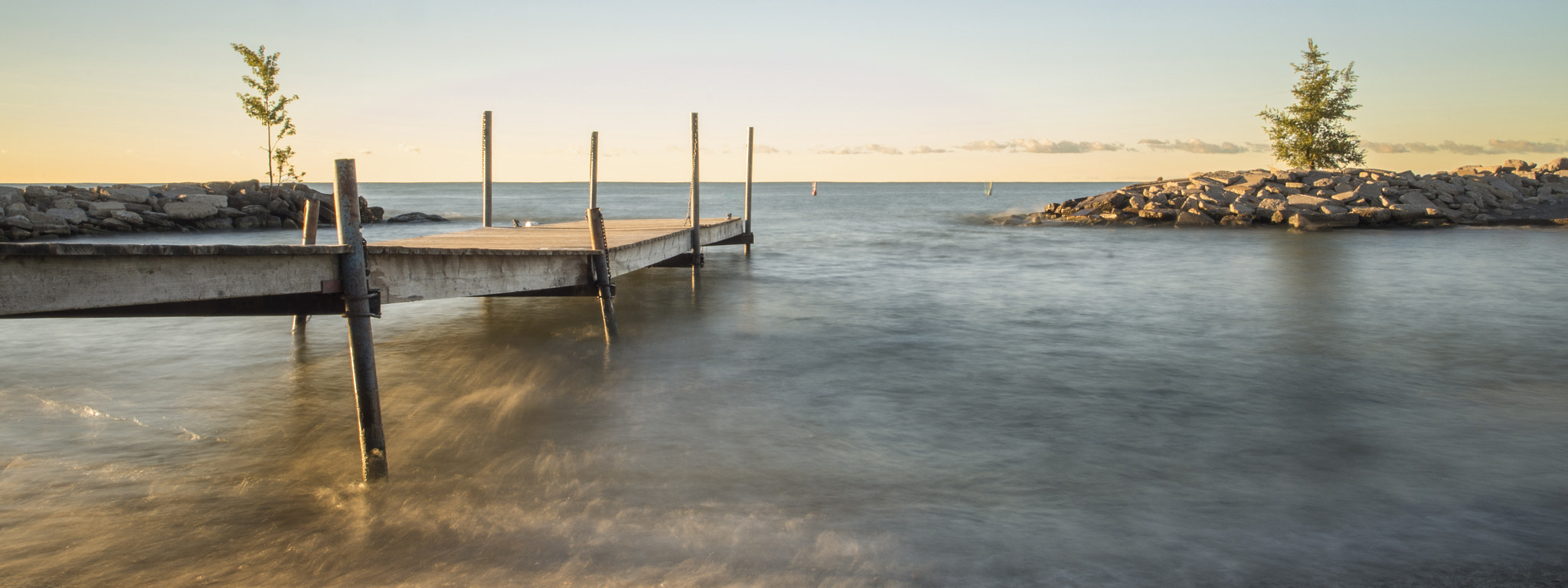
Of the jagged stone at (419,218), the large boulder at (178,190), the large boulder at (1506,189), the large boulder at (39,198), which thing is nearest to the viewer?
the large boulder at (39,198)

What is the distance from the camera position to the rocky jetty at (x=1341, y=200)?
30.4m

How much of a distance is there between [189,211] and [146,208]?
115cm

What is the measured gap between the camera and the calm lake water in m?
4.32

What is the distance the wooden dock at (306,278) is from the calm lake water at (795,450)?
0.89m

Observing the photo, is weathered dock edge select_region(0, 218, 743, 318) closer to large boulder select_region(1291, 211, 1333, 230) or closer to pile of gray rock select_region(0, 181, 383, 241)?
pile of gray rock select_region(0, 181, 383, 241)

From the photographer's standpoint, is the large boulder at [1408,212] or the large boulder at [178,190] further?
the large boulder at [1408,212]

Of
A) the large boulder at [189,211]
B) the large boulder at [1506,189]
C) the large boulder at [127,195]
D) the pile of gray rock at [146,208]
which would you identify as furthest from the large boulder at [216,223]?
the large boulder at [1506,189]

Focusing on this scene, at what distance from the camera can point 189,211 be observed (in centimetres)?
2864

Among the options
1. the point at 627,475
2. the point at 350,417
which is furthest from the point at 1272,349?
the point at 350,417

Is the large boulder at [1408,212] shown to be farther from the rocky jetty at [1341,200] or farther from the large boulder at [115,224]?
the large boulder at [115,224]

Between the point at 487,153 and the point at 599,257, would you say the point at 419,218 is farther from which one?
the point at 599,257

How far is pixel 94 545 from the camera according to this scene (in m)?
4.45

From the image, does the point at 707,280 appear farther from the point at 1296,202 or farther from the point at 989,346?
the point at 1296,202

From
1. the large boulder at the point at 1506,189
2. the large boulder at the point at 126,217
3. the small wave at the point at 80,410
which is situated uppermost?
the large boulder at the point at 1506,189
